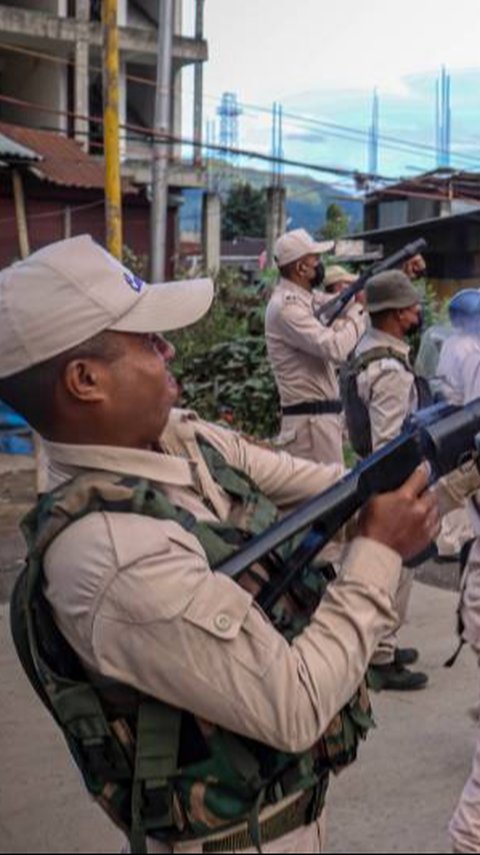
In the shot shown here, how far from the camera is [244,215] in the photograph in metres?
38.2

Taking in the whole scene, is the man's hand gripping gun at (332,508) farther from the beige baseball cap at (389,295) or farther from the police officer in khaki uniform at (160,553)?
the beige baseball cap at (389,295)

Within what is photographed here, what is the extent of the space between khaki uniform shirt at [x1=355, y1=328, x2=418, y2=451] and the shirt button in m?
3.27

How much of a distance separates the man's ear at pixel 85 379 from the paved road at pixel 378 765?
1.67 metres

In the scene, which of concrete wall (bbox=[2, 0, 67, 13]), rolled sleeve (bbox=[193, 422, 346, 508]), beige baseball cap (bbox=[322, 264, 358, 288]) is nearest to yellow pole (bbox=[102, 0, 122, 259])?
beige baseball cap (bbox=[322, 264, 358, 288])

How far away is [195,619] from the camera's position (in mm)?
1394

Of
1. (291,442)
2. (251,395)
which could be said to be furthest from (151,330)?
(251,395)

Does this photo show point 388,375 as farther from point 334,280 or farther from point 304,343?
point 334,280

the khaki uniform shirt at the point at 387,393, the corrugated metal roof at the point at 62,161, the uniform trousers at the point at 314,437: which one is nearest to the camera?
the khaki uniform shirt at the point at 387,393

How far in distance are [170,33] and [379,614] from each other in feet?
31.6

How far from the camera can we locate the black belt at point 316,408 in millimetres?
6062

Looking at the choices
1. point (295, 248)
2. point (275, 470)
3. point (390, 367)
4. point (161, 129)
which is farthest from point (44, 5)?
point (275, 470)

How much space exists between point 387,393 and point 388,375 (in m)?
0.07

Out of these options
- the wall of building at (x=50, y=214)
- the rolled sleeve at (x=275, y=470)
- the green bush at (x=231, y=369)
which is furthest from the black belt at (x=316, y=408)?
the wall of building at (x=50, y=214)

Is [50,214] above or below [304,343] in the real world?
above
